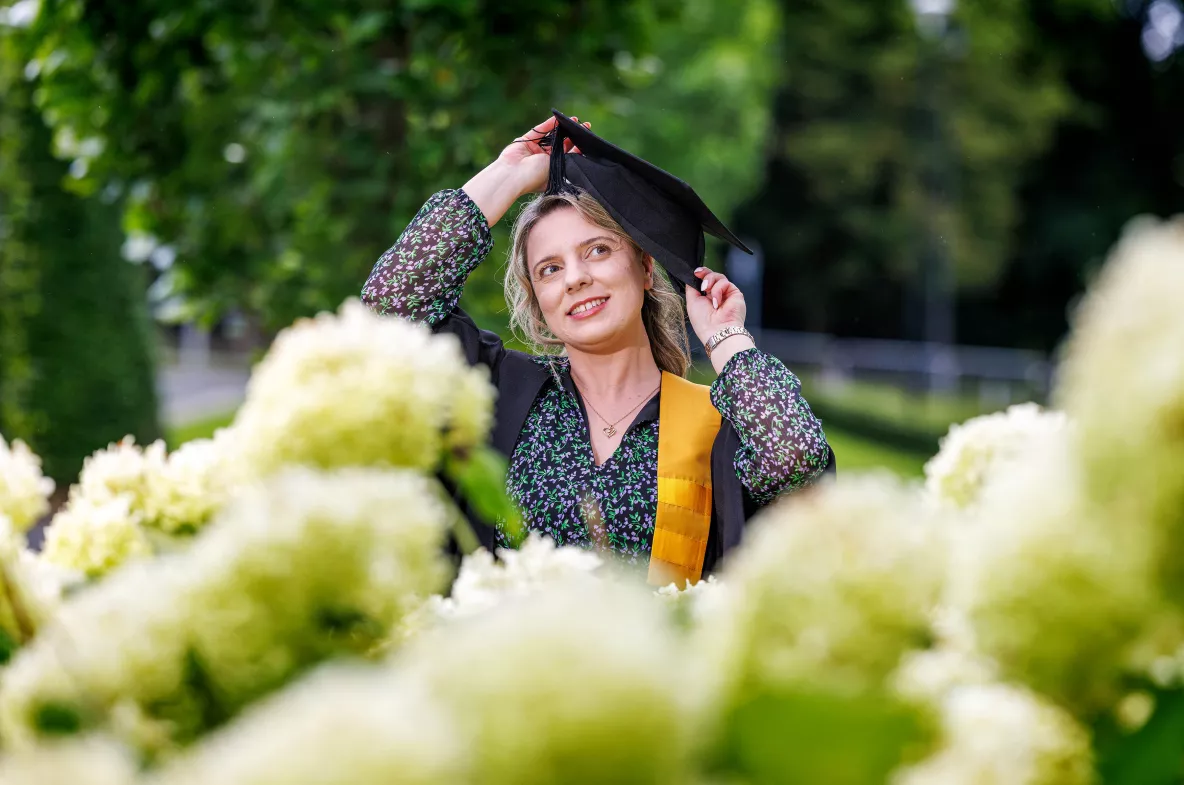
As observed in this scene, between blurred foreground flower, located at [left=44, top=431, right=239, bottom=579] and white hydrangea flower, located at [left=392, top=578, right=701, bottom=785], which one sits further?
blurred foreground flower, located at [left=44, top=431, right=239, bottom=579]

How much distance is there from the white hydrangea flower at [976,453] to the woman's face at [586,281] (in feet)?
6.87

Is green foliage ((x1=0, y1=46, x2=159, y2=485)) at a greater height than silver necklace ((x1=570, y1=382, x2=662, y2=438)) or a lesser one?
greater

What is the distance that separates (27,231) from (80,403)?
4.46 ft

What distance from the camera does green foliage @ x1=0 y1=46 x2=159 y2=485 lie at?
9992mm

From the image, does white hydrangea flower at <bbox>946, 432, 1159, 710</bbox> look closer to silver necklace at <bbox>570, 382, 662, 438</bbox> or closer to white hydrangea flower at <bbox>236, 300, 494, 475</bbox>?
white hydrangea flower at <bbox>236, 300, 494, 475</bbox>

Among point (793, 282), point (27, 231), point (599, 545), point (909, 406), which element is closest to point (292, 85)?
point (599, 545)

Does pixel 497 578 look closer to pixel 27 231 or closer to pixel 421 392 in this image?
pixel 421 392

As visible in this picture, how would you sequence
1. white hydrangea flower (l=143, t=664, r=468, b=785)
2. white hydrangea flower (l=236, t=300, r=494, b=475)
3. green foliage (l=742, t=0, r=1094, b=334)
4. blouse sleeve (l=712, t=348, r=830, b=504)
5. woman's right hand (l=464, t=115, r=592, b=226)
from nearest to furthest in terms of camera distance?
white hydrangea flower (l=143, t=664, r=468, b=785) < white hydrangea flower (l=236, t=300, r=494, b=475) < blouse sleeve (l=712, t=348, r=830, b=504) < woman's right hand (l=464, t=115, r=592, b=226) < green foliage (l=742, t=0, r=1094, b=334)

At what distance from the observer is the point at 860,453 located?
18.6 m

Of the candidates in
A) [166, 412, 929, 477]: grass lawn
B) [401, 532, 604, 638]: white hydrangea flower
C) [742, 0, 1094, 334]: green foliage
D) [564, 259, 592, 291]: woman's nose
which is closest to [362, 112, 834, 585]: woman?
[564, 259, 592, 291]: woman's nose

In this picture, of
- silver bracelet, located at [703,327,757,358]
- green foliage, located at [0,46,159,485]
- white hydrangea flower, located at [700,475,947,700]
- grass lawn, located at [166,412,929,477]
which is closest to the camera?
white hydrangea flower, located at [700,475,947,700]

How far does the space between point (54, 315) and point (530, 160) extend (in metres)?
7.84

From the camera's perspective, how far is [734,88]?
A: 20.6 metres

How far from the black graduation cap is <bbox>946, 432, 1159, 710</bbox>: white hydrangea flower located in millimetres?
2444
